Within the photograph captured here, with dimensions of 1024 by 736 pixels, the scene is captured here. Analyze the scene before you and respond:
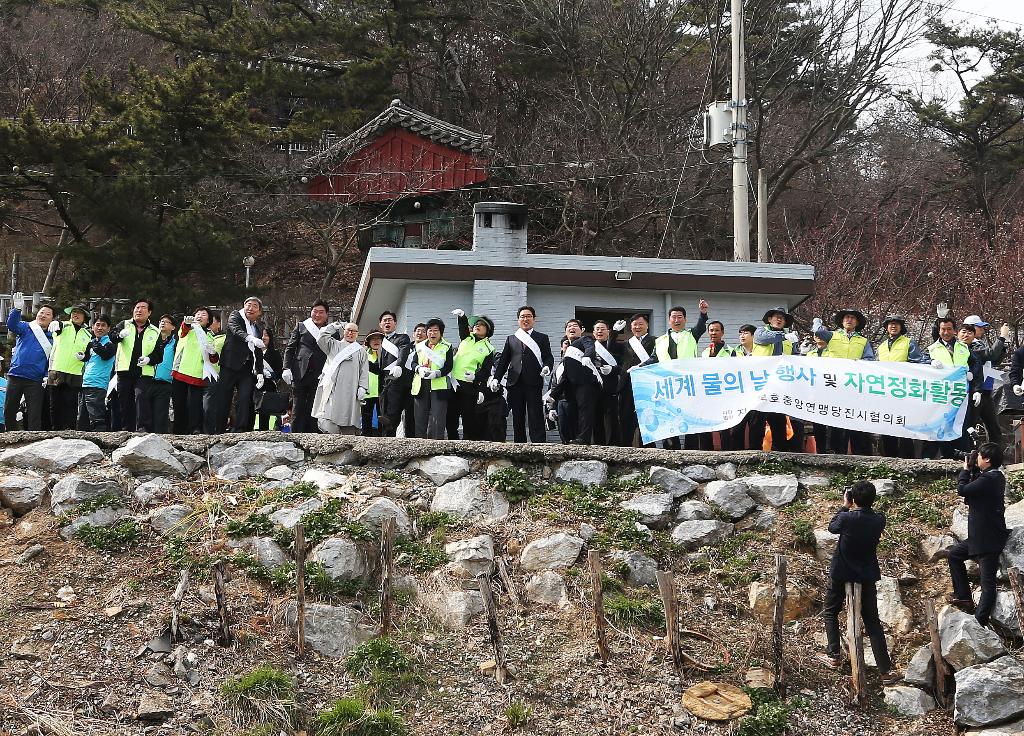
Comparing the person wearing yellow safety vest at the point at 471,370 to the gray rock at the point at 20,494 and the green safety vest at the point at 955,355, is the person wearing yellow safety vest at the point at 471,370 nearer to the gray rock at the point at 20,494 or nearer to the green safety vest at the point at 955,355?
the gray rock at the point at 20,494

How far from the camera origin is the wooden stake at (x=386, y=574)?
9812 millimetres

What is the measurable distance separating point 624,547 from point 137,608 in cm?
447

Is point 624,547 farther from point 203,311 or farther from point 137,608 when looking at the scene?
point 203,311

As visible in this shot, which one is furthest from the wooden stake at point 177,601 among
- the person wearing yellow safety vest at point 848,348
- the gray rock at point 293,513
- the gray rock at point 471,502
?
the person wearing yellow safety vest at point 848,348

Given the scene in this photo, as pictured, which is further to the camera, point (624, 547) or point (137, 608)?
point (624, 547)

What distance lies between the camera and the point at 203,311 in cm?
1296

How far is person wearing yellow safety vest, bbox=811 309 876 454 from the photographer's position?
501 inches

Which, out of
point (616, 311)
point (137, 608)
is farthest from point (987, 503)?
point (616, 311)

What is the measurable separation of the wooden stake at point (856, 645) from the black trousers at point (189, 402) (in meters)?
7.39

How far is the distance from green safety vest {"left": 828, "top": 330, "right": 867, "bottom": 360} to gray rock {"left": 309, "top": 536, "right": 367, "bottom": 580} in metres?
5.89

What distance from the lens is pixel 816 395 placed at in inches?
479

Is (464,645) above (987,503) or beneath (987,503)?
Answer: beneath

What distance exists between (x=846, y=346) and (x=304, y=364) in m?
6.17

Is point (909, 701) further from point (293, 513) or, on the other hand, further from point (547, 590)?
point (293, 513)
